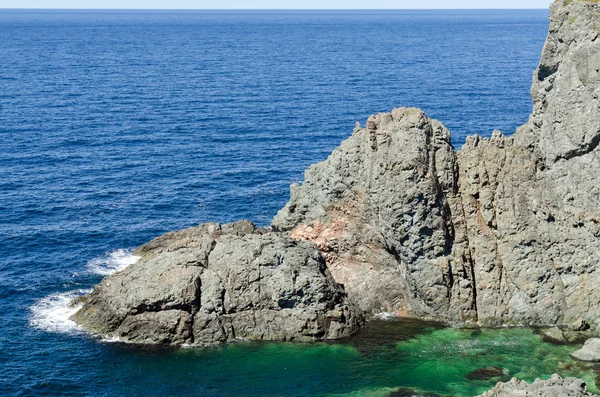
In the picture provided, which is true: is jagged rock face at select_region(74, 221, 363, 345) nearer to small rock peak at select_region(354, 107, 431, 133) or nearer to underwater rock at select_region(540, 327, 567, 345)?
small rock peak at select_region(354, 107, 431, 133)

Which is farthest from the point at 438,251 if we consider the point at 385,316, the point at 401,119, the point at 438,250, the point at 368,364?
the point at 368,364

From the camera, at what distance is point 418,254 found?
216ft

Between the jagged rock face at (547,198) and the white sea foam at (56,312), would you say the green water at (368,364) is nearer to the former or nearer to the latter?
the jagged rock face at (547,198)

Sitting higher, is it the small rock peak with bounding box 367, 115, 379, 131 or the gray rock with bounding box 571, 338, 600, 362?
the small rock peak with bounding box 367, 115, 379, 131

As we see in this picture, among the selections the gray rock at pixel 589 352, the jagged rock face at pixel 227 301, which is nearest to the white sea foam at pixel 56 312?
the jagged rock face at pixel 227 301

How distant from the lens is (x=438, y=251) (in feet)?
216

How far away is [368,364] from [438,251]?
12169mm

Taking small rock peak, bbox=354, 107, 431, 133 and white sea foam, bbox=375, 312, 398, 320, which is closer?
small rock peak, bbox=354, 107, 431, 133

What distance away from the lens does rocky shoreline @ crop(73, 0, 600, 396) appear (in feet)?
208

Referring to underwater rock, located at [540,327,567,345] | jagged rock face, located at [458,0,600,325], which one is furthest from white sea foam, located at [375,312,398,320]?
underwater rock, located at [540,327,567,345]

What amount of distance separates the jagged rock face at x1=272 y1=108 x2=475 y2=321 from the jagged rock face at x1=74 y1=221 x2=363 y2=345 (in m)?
4.37

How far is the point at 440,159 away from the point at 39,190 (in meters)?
53.1

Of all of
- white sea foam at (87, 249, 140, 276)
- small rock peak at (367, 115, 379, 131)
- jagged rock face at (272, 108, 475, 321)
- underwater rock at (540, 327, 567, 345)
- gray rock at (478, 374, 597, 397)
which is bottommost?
underwater rock at (540, 327, 567, 345)

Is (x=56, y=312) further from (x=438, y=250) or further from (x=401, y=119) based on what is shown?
(x=401, y=119)
